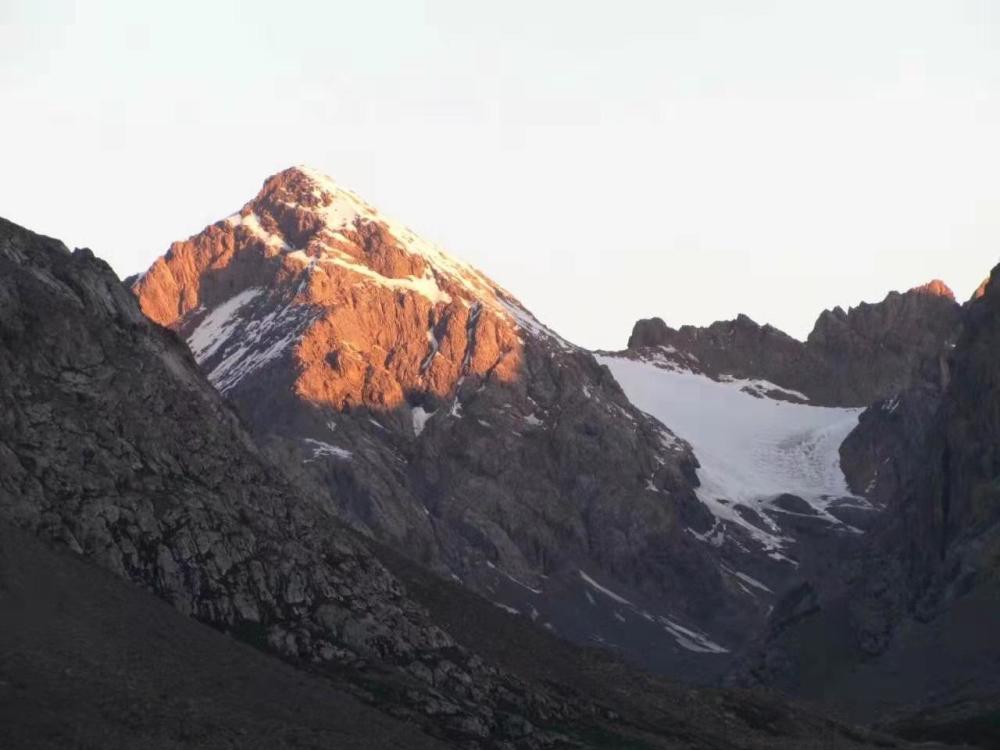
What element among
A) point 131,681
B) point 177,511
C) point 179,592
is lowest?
point 131,681

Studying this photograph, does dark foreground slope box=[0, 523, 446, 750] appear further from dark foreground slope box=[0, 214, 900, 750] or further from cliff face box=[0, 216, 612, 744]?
cliff face box=[0, 216, 612, 744]

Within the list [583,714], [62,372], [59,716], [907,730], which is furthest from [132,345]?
[907,730]

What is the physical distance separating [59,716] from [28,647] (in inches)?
302

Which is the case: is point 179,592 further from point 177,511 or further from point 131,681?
point 131,681

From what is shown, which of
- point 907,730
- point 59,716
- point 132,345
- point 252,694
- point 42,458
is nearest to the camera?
point 59,716

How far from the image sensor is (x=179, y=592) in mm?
94562

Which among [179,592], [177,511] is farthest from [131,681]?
[177,511]

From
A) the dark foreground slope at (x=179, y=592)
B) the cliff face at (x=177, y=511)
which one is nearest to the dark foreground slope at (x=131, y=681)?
the dark foreground slope at (x=179, y=592)

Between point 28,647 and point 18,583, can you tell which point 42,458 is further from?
point 28,647

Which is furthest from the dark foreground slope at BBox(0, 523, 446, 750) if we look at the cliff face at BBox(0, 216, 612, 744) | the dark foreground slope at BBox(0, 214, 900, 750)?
the cliff face at BBox(0, 216, 612, 744)

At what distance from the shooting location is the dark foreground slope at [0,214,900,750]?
2881 inches

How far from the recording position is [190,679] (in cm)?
7525

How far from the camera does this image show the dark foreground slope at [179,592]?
240 ft

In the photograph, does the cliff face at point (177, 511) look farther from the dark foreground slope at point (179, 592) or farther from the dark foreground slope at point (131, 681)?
the dark foreground slope at point (131, 681)
